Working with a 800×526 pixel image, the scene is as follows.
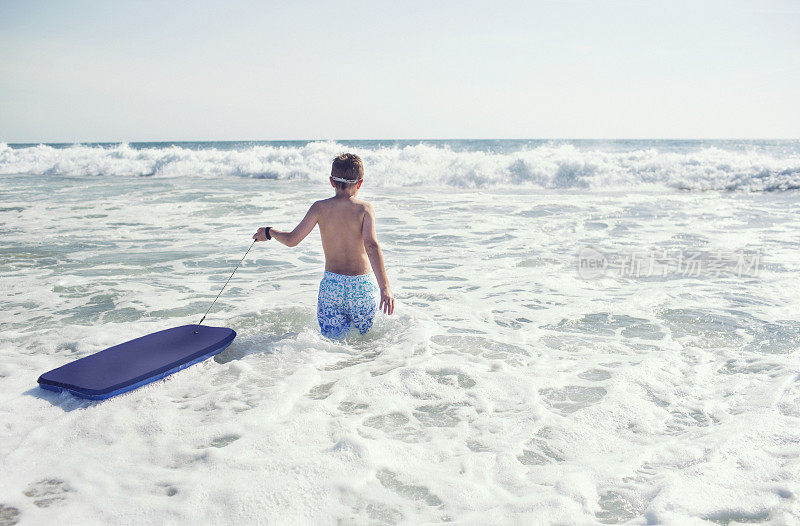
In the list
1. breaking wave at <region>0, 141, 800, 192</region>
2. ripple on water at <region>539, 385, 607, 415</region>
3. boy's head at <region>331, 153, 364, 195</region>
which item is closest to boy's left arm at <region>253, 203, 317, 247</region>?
boy's head at <region>331, 153, 364, 195</region>

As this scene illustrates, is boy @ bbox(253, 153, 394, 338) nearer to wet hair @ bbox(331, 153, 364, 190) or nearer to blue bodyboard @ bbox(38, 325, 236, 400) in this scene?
wet hair @ bbox(331, 153, 364, 190)

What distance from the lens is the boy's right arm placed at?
4.04 meters

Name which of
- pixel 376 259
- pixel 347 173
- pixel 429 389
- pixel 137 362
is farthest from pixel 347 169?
pixel 137 362

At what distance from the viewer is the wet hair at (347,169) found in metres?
4.06

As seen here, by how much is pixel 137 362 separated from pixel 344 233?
1808 mm

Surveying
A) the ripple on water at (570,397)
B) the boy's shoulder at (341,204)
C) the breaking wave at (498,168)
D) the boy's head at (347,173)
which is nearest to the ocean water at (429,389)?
the ripple on water at (570,397)

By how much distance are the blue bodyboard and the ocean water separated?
0.33 feet

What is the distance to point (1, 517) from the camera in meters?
2.21

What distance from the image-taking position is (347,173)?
161 inches

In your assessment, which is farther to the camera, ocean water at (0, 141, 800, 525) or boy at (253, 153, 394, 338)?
boy at (253, 153, 394, 338)

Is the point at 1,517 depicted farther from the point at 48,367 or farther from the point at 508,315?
the point at 508,315

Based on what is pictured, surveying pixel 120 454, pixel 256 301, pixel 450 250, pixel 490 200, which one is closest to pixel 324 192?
pixel 490 200

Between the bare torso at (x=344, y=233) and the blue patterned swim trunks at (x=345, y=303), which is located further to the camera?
the blue patterned swim trunks at (x=345, y=303)

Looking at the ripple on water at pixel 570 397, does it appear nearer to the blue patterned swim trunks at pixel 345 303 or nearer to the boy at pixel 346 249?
the boy at pixel 346 249
